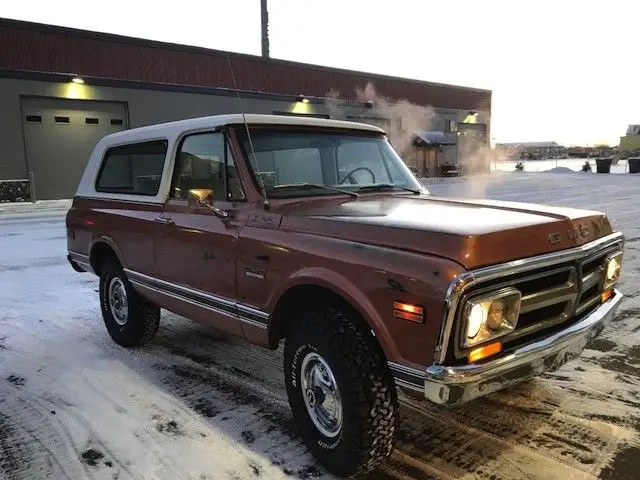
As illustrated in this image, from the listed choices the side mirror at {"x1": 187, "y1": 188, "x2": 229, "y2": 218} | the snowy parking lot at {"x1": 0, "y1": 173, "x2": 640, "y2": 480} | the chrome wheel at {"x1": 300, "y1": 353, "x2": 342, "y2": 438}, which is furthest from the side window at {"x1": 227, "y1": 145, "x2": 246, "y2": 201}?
the snowy parking lot at {"x1": 0, "y1": 173, "x2": 640, "y2": 480}

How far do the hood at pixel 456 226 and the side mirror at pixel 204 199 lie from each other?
49 cm

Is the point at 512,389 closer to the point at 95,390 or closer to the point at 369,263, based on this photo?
the point at 369,263

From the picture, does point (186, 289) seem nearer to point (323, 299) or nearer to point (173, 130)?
point (173, 130)

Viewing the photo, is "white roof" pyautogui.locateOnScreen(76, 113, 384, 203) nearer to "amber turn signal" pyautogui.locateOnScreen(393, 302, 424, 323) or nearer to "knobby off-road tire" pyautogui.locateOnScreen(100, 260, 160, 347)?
"knobby off-road tire" pyautogui.locateOnScreen(100, 260, 160, 347)

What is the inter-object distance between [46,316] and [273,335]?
11.8 ft

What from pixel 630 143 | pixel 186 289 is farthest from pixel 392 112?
pixel 630 143

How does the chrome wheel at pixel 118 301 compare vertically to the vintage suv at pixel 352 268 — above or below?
below

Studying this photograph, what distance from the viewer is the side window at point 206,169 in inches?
138

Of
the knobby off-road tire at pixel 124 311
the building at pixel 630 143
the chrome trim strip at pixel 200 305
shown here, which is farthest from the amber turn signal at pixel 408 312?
the building at pixel 630 143

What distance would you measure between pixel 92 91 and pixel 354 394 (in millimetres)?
21820

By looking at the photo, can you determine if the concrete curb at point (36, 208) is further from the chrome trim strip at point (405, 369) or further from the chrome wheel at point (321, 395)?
the chrome trim strip at point (405, 369)

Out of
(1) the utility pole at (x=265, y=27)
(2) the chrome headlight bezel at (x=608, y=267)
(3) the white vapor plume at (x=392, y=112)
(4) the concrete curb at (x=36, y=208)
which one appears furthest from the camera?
(3) the white vapor plume at (x=392, y=112)

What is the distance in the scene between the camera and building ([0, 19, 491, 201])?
1956 centimetres

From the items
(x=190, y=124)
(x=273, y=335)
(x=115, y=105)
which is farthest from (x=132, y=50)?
(x=273, y=335)
